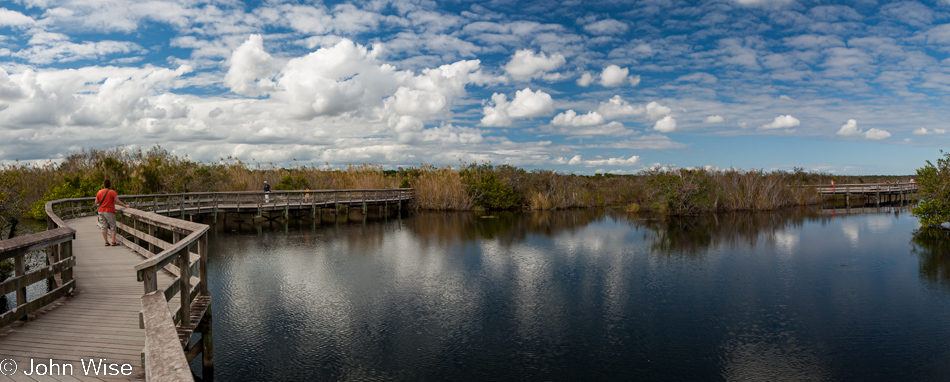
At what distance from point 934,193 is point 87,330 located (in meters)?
27.6

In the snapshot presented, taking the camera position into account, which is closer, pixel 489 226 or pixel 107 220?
pixel 107 220

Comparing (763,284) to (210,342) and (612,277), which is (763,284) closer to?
(612,277)

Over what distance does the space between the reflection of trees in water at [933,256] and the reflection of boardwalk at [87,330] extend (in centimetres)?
1516

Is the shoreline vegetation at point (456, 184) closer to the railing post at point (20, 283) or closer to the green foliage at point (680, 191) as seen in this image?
the green foliage at point (680, 191)

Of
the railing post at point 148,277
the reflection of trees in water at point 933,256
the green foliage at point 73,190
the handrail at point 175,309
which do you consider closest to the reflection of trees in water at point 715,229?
the reflection of trees in water at point 933,256

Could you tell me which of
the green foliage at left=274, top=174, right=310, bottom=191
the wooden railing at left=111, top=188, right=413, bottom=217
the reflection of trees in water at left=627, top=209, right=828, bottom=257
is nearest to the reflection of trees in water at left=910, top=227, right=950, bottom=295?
the reflection of trees in water at left=627, top=209, right=828, bottom=257

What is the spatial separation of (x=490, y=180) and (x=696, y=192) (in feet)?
45.9

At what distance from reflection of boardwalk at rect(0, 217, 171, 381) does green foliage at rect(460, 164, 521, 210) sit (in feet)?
90.8

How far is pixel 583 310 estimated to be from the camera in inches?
382

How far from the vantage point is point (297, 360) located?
7285mm

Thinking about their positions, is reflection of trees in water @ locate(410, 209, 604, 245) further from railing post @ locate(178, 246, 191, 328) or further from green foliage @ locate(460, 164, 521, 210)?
railing post @ locate(178, 246, 191, 328)

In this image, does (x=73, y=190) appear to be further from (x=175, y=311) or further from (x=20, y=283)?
(x=175, y=311)

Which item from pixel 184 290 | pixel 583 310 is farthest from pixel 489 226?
pixel 184 290

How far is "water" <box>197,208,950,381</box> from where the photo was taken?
7.13 metres
